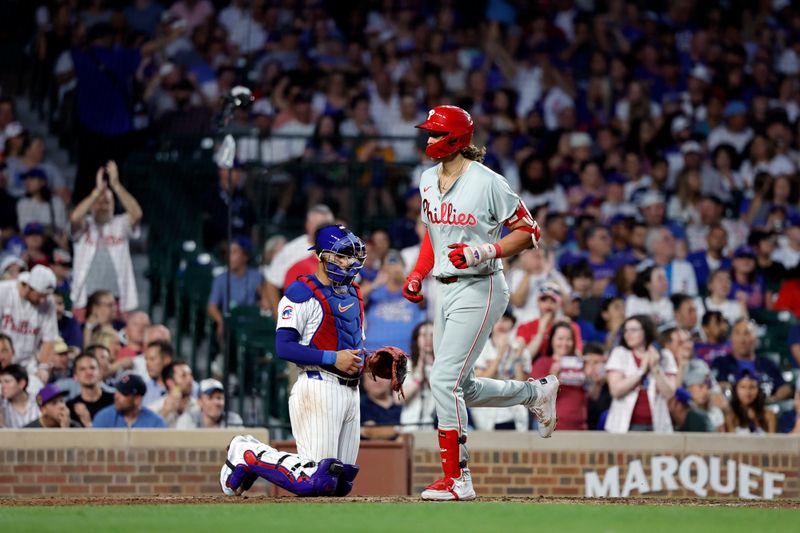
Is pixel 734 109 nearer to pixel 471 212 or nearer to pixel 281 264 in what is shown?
pixel 281 264

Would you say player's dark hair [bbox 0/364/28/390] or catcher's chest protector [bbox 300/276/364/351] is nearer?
catcher's chest protector [bbox 300/276/364/351]

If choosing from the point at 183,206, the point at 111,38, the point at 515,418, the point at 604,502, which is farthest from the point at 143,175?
the point at 604,502

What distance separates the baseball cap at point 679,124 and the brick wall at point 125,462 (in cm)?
762

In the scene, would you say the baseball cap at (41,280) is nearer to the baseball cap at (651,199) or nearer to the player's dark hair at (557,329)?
the player's dark hair at (557,329)

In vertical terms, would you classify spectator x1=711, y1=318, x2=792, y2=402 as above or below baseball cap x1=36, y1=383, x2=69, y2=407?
above

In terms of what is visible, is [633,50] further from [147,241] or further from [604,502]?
[604,502]

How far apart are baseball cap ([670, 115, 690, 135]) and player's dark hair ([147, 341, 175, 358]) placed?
22.8 feet

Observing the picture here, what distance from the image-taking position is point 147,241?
13.4 metres

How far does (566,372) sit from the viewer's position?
1083cm

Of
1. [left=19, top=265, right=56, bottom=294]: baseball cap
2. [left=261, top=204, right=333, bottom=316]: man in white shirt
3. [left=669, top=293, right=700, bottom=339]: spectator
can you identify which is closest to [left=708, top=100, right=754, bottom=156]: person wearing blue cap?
[left=669, top=293, right=700, bottom=339]: spectator

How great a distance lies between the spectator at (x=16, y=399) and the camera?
10539 mm

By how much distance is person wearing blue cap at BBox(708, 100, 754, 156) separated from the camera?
15.9 m

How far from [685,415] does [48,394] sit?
475 cm

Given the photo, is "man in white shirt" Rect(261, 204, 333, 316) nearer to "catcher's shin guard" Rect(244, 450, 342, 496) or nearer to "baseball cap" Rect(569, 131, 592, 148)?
"baseball cap" Rect(569, 131, 592, 148)
